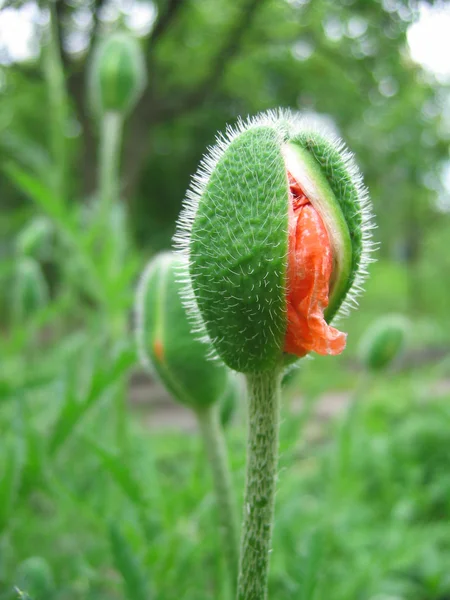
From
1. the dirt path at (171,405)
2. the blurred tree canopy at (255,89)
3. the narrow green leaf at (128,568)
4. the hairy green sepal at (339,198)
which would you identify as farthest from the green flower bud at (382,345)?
the blurred tree canopy at (255,89)

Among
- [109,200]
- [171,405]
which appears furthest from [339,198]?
[171,405]

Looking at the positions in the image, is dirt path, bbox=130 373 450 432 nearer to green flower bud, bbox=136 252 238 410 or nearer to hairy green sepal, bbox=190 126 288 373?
green flower bud, bbox=136 252 238 410

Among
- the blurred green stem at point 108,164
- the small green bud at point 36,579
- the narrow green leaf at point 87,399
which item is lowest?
the small green bud at point 36,579

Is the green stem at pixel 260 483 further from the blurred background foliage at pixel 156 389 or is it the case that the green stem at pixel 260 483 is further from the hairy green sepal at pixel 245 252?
the blurred background foliage at pixel 156 389

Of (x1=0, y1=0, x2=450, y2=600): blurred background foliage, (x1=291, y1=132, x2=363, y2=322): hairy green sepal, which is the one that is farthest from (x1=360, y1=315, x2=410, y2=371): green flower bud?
(x1=291, y1=132, x2=363, y2=322): hairy green sepal

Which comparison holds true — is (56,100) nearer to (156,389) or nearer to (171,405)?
(171,405)

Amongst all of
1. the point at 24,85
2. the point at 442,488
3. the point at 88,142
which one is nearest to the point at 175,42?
the point at 24,85
